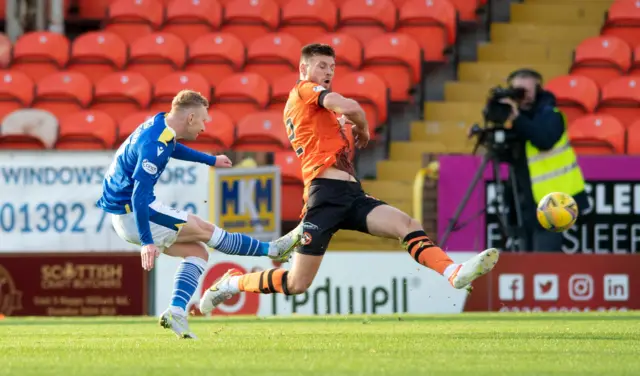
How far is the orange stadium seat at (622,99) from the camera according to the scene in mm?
15586

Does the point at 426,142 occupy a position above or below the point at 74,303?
above

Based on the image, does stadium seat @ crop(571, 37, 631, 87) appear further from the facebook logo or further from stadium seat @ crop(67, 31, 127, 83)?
stadium seat @ crop(67, 31, 127, 83)

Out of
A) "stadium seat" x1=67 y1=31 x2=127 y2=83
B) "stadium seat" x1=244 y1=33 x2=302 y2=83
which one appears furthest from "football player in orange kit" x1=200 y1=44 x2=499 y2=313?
"stadium seat" x1=67 y1=31 x2=127 y2=83

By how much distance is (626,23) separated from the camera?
1700 cm

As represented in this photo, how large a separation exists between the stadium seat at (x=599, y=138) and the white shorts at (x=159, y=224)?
7352 millimetres

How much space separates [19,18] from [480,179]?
7.71 m

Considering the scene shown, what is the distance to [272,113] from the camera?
51.6 feet

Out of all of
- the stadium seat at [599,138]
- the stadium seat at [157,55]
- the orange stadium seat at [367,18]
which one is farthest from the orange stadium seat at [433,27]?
the stadium seat at [157,55]

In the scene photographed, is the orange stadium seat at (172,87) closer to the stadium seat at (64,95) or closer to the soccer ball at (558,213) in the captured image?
the stadium seat at (64,95)

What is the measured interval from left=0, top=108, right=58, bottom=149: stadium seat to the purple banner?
4.99 meters

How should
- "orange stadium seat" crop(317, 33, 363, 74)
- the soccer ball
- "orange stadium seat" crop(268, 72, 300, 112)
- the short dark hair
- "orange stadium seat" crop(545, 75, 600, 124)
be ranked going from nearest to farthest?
the short dark hair, the soccer ball, "orange stadium seat" crop(545, 75, 600, 124), "orange stadium seat" crop(268, 72, 300, 112), "orange stadium seat" crop(317, 33, 363, 74)

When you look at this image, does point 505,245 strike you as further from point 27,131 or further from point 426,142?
point 27,131

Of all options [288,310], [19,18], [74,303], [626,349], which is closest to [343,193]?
[626,349]

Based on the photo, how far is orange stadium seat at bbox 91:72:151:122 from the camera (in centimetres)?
1641
